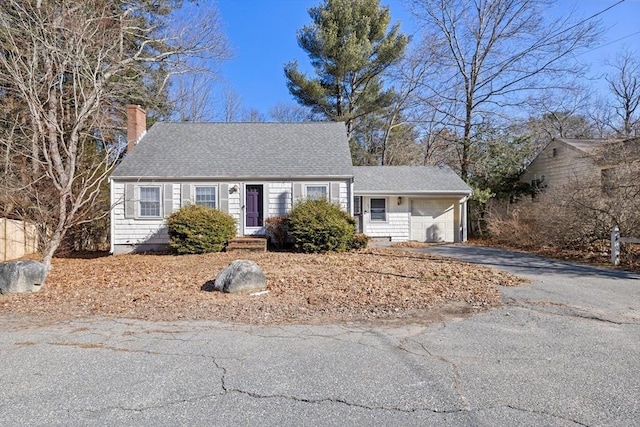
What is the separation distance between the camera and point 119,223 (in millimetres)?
14258

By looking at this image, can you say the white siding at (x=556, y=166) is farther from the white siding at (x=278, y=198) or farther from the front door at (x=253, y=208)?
the front door at (x=253, y=208)

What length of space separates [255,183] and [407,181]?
22.9 feet

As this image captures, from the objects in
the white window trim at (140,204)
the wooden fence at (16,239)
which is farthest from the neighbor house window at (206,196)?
the wooden fence at (16,239)

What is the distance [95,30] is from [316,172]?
812 cm

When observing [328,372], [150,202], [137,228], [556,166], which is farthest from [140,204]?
[556,166]

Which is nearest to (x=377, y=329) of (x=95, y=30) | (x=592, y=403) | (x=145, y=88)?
(x=592, y=403)

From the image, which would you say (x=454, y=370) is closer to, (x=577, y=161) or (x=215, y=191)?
(x=215, y=191)

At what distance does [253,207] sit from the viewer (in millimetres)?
14484

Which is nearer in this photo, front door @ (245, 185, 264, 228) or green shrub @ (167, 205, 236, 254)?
green shrub @ (167, 205, 236, 254)

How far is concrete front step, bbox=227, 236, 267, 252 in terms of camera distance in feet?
42.4

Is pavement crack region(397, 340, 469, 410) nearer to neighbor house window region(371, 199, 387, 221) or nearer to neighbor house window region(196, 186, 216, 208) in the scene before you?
neighbor house window region(196, 186, 216, 208)

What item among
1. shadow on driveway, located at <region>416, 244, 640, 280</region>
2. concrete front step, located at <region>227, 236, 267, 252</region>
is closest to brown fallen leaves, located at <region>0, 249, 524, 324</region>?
shadow on driveway, located at <region>416, 244, 640, 280</region>

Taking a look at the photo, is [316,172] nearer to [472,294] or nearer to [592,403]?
[472,294]

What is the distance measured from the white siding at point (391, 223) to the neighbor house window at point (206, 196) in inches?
250
